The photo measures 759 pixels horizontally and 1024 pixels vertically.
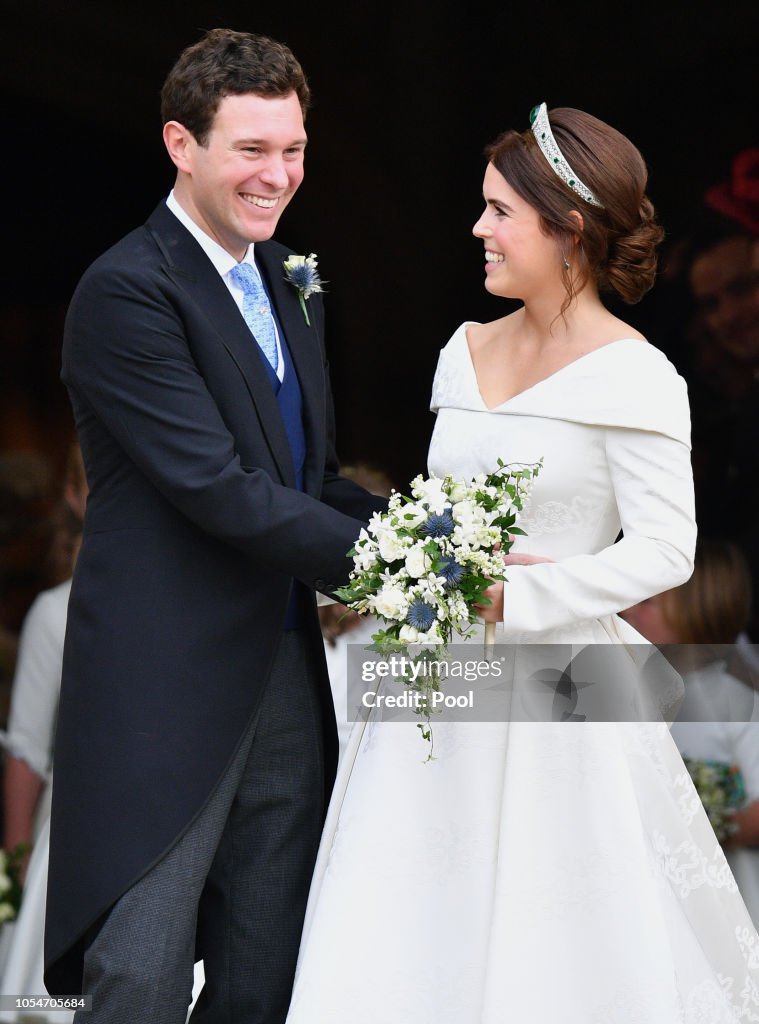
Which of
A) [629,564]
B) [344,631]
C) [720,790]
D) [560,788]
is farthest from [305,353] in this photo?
[720,790]

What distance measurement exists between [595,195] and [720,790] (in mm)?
2310

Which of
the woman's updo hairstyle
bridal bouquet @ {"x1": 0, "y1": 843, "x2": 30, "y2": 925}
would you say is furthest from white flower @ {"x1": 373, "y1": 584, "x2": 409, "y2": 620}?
bridal bouquet @ {"x1": 0, "y1": 843, "x2": 30, "y2": 925}

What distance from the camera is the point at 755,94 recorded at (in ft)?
15.8

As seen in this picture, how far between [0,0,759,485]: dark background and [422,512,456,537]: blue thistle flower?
2665 mm

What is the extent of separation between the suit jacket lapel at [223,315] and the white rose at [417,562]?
38 centimetres

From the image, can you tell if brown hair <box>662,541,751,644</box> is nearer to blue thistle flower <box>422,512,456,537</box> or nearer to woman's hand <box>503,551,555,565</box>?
woman's hand <box>503,551,555,565</box>

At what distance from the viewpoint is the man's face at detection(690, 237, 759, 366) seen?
4879 mm

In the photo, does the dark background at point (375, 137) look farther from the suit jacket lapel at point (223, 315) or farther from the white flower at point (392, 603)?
the white flower at point (392, 603)

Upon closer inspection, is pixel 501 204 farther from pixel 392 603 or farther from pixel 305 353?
pixel 392 603

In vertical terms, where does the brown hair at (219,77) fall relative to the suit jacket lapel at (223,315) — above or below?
above

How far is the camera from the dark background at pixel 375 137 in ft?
15.9

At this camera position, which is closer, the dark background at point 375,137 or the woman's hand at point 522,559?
the woman's hand at point 522,559

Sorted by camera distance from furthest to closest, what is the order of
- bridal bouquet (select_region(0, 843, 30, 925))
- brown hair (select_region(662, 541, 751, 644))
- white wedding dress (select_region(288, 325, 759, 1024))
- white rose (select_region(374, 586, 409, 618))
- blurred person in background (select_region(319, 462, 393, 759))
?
brown hair (select_region(662, 541, 751, 644)) < blurred person in background (select_region(319, 462, 393, 759)) < bridal bouquet (select_region(0, 843, 30, 925)) < white wedding dress (select_region(288, 325, 759, 1024)) < white rose (select_region(374, 586, 409, 618))

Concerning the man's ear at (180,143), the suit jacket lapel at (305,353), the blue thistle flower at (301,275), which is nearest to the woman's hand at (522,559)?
the suit jacket lapel at (305,353)
